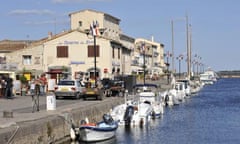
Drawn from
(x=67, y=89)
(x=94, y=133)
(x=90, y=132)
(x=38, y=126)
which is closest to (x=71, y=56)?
(x=67, y=89)

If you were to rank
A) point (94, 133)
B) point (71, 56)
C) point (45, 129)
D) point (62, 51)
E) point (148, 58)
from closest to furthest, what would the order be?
point (45, 129)
point (94, 133)
point (71, 56)
point (62, 51)
point (148, 58)

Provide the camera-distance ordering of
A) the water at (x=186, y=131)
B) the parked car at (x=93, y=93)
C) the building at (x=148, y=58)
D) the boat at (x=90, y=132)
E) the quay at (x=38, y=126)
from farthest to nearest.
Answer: the building at (x=148, y=58) → the parked car at (x=93, y=93) → the water at (x=186, y=131) → the boat at (x=90, y=132) → the quay at (x=38, y=126)

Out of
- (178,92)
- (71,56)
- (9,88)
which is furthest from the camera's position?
(71,56)

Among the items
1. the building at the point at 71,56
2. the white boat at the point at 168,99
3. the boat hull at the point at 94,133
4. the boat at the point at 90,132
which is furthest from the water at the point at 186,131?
the building at the point at 71,56

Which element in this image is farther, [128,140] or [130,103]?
[130,103]

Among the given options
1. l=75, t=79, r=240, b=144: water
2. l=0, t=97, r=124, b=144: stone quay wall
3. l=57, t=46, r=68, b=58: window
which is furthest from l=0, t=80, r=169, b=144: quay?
l=57, t=46, r=68, b=58: window

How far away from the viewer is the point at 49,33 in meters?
96.1

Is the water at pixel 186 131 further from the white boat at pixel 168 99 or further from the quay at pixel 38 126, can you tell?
the white boat at pixel 168 99

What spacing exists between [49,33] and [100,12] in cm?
1392

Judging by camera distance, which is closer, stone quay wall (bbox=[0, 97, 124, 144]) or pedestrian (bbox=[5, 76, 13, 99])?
stone quay wall (bbox=[0, 97, 124, 144])

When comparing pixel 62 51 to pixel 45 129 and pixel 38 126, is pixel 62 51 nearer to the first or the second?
pixel 45 129

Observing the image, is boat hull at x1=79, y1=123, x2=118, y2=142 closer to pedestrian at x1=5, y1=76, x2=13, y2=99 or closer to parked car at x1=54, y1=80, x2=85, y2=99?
pedestrian at x1=5, y1=76, x2=13, y2=99

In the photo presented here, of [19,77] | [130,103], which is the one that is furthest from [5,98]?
[19,77]

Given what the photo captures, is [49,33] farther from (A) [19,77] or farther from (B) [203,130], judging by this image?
(B) [203,130]
